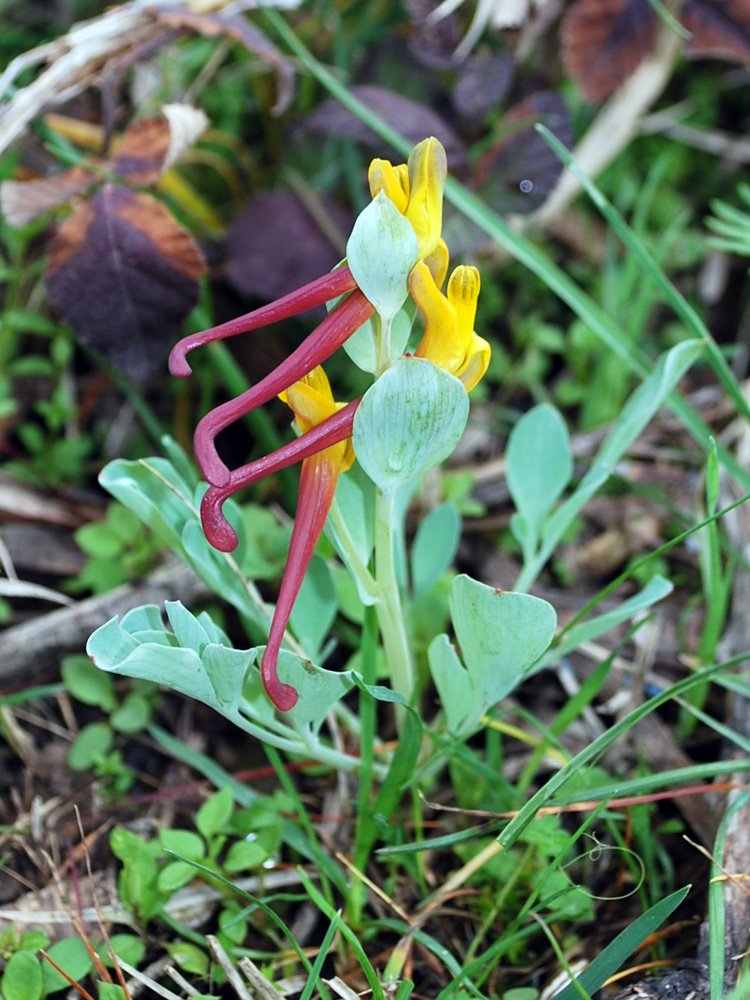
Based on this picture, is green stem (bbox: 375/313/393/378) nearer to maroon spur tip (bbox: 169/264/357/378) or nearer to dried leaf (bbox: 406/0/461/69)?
maroon spur tip (bbox: 169/264/357/378)

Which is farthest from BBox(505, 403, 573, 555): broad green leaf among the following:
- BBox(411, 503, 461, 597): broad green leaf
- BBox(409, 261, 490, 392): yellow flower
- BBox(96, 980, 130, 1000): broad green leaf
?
BBox(96, 980, 130, 1000): broad green leaf

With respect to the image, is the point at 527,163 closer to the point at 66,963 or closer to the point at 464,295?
the point at 464,295

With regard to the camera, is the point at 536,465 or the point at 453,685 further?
the point at 536,465

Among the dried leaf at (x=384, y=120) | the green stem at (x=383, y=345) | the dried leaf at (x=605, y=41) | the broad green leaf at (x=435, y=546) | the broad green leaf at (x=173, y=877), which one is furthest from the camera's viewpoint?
the dried leaf at (x=605, y=41)

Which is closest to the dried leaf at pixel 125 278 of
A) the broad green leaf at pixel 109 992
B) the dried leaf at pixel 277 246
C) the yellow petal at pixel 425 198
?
the dried leaf at pixel 277 246

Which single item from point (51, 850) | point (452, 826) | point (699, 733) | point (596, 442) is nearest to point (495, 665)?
point (452, 826)

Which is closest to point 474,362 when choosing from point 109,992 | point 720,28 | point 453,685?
point 453,685

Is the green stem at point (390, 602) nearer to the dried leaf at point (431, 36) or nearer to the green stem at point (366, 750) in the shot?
the green stem at point (366, 750)
